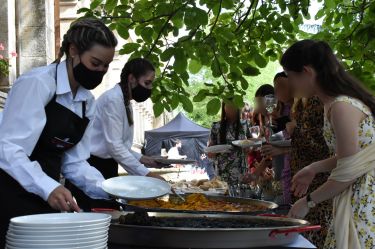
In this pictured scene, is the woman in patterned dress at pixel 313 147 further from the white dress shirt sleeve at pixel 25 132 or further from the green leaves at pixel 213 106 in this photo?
the white dress shirt sleeve at pixel 25 132

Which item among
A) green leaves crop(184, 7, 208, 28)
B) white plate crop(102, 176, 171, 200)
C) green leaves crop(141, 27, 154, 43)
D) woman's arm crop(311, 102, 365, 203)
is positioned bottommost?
white plate crop(102, 176, 171, 200)

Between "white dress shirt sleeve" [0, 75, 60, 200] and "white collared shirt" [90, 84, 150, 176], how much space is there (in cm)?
157

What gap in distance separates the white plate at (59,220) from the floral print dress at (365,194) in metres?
1.59

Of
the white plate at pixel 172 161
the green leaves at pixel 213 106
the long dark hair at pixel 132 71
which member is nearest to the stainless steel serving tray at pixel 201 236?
the white plate at pixel 172 161

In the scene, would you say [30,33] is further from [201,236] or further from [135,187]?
[201,236]

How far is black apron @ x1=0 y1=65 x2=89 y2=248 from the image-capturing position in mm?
2387

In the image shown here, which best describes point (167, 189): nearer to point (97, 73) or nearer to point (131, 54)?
point (97, 73)

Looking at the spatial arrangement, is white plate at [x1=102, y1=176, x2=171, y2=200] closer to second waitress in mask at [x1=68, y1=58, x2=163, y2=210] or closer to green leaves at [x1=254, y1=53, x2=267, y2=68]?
second waitress in mask at [x1=68, y1=58, x2=163, y2=210]

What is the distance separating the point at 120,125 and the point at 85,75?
4.89 feet

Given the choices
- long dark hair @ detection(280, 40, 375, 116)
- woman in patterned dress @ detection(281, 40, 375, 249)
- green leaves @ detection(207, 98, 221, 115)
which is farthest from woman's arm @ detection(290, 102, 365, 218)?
green leaves @ detection(207, 98, 221, 115)

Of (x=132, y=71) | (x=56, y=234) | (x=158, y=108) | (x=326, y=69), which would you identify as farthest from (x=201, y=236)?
(x=158, y=108)

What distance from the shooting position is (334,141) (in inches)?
118

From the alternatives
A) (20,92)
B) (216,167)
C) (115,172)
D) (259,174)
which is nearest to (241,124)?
(216,167)

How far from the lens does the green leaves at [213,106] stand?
193 inches
